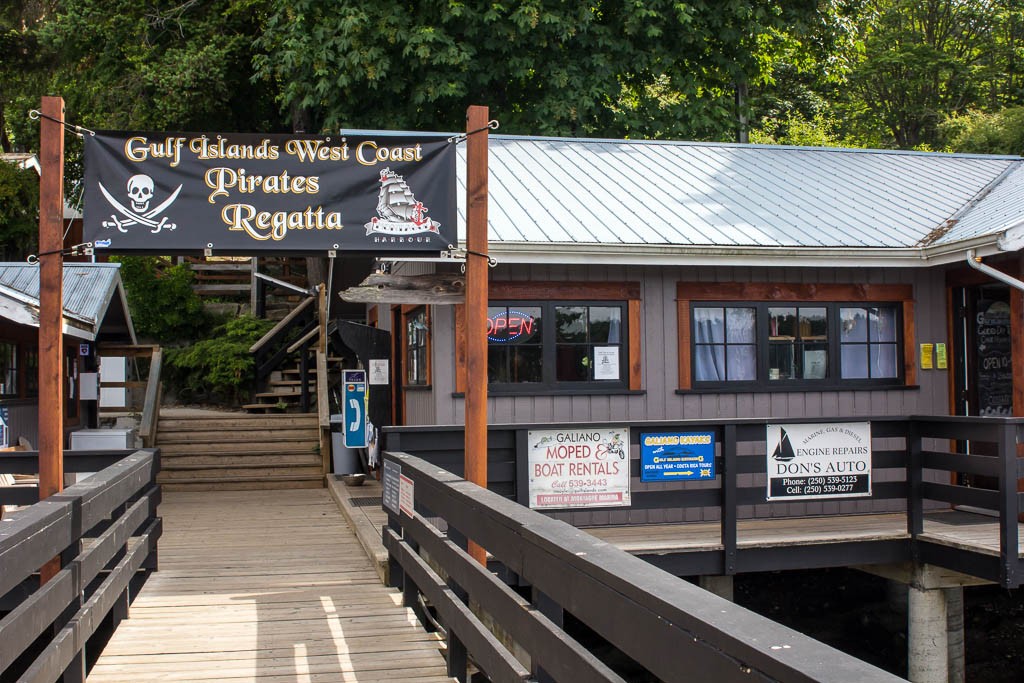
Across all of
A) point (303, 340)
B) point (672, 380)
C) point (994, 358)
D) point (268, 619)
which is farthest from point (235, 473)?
point (994, 358)

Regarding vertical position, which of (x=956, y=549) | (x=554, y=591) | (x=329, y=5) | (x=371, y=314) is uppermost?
(x=329, y=5)

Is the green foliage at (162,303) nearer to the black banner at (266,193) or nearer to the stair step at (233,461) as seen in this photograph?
the stair step at (233,461)

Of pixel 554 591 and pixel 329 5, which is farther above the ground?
pixel 329 5

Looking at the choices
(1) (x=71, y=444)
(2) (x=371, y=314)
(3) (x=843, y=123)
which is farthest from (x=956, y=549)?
(3) (x=843, y=123)

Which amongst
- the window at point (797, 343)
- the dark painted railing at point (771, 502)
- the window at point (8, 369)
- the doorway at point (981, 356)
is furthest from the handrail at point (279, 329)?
the dark painted railing at point (771, 502)

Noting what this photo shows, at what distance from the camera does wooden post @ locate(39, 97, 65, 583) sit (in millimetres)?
6250

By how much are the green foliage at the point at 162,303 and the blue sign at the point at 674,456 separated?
17056mm

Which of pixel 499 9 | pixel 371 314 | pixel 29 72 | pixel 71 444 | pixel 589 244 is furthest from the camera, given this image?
pixel 29 72

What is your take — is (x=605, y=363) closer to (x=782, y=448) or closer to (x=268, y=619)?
(x=782, y=448)

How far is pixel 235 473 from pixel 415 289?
26.9ft

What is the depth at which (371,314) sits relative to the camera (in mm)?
16781

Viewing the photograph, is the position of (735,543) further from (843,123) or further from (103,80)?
(843,123)

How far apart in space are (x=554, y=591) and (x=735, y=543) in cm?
522

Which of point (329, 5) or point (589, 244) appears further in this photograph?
point (329, 5)
